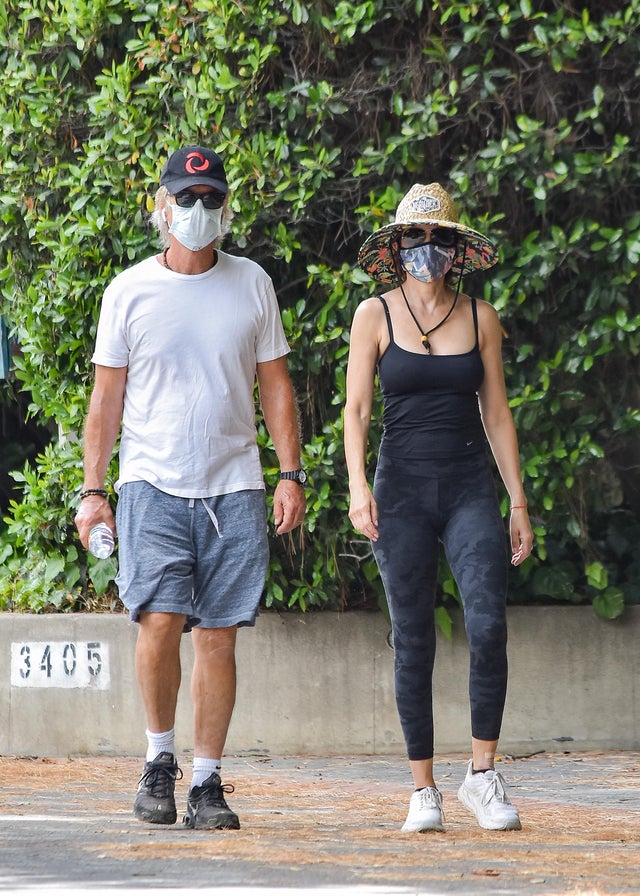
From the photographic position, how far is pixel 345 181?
6.84 meters

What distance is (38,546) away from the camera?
783 centimetres

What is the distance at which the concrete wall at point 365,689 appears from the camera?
7270 mm

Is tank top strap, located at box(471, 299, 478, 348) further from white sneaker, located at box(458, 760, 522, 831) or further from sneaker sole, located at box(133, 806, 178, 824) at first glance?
sneaker sole, located at box(133, 806, 178, 824)

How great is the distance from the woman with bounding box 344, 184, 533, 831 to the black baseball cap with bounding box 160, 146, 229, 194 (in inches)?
24.9

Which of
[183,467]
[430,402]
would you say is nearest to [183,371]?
[183,467]

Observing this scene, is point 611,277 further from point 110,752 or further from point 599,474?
point 110,752

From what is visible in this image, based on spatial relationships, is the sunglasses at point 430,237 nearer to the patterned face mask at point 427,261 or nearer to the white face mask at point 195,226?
the patterned face mask at point 427,261

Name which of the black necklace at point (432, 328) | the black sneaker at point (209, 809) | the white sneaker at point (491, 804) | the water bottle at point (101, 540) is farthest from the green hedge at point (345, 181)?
the black sneaker at point (209, 809)

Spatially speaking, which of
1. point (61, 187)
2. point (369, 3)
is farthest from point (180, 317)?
point (61, 187)

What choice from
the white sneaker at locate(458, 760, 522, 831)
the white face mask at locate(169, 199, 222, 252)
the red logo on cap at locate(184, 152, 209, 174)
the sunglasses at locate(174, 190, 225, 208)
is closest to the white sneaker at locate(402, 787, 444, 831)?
the white sneaker at locate(458, 760, 522, 831)

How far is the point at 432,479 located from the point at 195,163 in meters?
1.35

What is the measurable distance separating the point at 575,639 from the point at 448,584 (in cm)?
74

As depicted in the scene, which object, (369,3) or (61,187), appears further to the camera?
(61,187)

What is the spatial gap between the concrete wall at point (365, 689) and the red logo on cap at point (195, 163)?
3.02 metres
